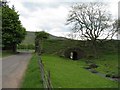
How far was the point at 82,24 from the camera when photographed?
63156mm

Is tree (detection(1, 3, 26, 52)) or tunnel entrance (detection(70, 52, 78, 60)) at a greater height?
tree (detection(1, 3, 26, 52))

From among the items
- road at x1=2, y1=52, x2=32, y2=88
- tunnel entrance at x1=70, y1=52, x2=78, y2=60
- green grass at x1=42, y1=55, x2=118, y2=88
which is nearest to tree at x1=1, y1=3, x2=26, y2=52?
tunnel entrance at x1=70, y1=52, x2=78, y2=60

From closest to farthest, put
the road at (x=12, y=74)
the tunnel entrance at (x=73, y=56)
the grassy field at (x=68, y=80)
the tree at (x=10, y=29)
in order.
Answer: the grassy field at (x=68, y=80) → the road at (x=12, y=74) → the tunnel entrance at (x=73, y=56) → the tree at (x=10, y=29)

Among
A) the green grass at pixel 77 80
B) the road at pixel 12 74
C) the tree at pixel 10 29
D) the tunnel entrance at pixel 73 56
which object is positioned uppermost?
the tree at pixel 10 29

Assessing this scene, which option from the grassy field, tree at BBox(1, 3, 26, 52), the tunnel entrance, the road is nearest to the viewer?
the grassy field

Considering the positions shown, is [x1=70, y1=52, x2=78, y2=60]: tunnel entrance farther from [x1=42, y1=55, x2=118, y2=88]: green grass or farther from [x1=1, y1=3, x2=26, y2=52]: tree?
[x1=42, y1=55, x2=118, y2=88]: green grass

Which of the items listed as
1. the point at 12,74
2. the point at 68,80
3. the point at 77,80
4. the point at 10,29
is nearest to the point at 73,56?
the point at 10,29

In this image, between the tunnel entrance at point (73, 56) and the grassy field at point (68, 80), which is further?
the tunnel entrance at point (73, 56)

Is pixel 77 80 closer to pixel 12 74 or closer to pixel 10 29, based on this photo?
pixel 12 74

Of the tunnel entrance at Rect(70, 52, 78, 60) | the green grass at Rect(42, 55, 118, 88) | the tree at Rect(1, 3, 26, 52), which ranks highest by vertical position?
the tree at Rect(1, 3, 26, 52)

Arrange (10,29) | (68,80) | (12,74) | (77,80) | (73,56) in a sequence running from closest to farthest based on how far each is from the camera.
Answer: (68,80), (77,80), (12,74), (73,56), (10,29)

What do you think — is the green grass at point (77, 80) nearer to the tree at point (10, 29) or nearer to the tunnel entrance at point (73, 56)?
the tunnel entrance at point (73, 56)

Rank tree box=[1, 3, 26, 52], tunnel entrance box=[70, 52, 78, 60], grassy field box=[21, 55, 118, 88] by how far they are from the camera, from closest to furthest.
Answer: grassy field box=[21, 55, 118, 88], tunnel entrance box=[70, 52, 78, 60], tree box=[1, 3, 26, 52]

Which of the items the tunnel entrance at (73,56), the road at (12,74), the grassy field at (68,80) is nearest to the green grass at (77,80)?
the grassy field at (68,80)
